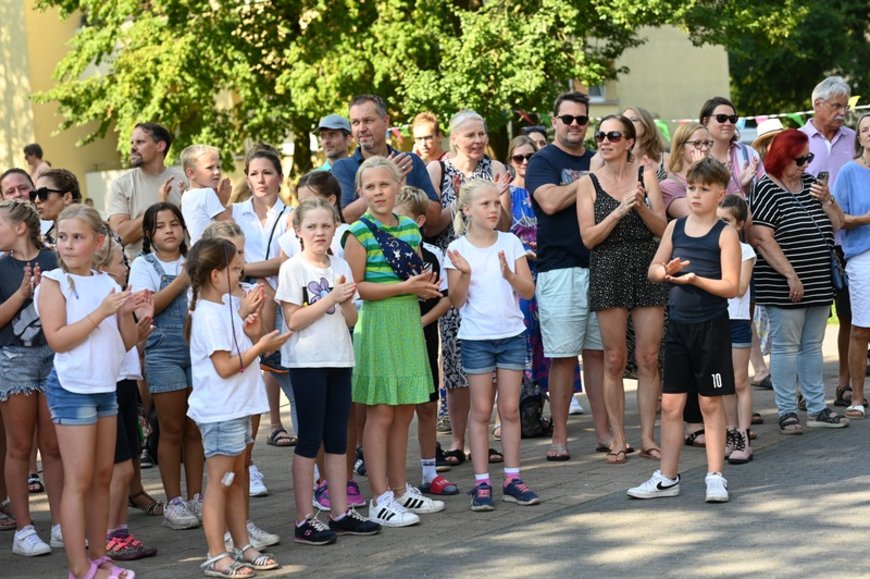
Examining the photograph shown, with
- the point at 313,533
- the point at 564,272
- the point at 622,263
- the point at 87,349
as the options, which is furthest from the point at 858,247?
the point at 87,349

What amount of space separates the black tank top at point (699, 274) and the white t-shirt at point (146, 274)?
274 centimetres

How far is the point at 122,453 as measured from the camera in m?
6.99

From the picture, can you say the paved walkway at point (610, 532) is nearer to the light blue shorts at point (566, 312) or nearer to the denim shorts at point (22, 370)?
the light blue shorts at point (566, 312)

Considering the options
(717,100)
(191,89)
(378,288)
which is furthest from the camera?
(191,89)

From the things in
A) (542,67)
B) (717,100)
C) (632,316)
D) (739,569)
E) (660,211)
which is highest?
(542,67)

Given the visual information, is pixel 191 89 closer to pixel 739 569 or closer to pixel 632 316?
pixel 632 316

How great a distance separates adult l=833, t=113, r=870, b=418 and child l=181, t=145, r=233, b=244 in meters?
4.36

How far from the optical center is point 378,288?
7383mm

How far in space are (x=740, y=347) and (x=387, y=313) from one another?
279 centimetres

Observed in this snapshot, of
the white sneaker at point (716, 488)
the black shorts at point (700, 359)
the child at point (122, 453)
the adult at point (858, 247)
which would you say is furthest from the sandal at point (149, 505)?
the adult at point (858, 247)

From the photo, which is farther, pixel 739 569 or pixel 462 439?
pixel 462 439

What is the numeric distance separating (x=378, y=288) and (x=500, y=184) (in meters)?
1.67

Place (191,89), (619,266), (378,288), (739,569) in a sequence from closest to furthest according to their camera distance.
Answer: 1. (739,569)
2. (378,288)
3. (619,266)
4. (191,89)

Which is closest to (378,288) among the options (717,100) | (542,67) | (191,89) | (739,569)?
(739,569)
